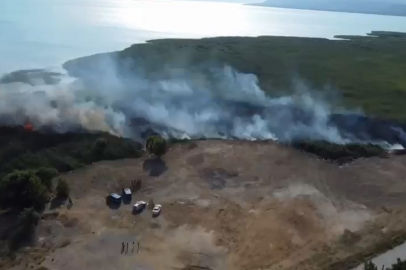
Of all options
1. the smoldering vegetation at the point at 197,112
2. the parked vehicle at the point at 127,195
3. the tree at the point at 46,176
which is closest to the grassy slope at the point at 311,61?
the smoldering vegetation at the point at 197,112

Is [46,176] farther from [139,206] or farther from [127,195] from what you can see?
[139,206]

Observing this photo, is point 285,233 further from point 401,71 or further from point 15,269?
point 401,71

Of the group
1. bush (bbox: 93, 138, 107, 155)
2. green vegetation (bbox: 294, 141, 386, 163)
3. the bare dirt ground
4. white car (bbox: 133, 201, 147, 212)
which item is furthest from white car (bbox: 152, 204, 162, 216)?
green vegetation (bbox: 294, 141, 386, 163)

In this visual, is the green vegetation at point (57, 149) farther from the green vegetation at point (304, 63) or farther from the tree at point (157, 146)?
the green vegetation at point (304, 63)

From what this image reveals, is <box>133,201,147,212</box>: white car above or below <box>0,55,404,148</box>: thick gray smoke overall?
below

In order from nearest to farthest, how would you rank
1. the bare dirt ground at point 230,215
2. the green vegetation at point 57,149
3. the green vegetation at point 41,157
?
the bare dirt ground at point 230,215 < the green vegetation at point 41,157 < the green vegetation at point 57,149

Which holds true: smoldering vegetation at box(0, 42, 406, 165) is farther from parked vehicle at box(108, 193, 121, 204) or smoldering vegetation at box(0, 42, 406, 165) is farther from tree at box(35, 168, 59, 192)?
parked vehicle at box(108, 193, 121, 204)
